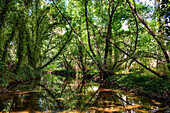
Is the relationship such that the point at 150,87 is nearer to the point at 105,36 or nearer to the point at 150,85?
the point at 150,85

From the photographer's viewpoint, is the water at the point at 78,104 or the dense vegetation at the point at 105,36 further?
the dense vegetation at the point at 105,36

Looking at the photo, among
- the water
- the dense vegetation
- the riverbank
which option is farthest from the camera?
the dense vegetation

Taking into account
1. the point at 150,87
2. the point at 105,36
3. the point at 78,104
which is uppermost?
the point at 105,36

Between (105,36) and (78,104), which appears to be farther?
(105,36)

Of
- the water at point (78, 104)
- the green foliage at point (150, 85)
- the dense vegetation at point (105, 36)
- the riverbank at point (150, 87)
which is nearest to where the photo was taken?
the water at point (78, 104)

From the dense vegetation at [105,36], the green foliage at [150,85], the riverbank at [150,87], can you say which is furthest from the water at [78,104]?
the dense vegetation at [105,36]

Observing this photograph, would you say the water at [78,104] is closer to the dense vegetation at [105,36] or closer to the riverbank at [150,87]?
the riverbank at [150,87]

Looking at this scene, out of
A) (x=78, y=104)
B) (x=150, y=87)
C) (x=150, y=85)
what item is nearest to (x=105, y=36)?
(x=150, y=85)

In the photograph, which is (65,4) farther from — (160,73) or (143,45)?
(160,73)

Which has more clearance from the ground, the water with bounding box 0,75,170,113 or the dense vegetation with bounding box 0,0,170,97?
the dense vegetation with bounding box 0,0,170,97

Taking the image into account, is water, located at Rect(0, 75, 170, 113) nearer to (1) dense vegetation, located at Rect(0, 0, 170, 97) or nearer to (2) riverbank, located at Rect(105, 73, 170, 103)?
(2) riverbank, located at Rect(105, 73, 170, 103)

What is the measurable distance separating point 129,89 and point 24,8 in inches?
426

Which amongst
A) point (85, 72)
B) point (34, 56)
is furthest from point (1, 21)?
point (85, 72)

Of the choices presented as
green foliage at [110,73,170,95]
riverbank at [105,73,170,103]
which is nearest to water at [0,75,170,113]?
riverbank at [105,73,170,103]
